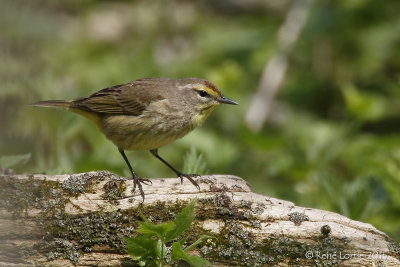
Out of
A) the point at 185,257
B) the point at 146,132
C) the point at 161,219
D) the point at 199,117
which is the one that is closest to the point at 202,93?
the point at 199,117

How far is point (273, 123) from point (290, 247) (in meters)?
5.62

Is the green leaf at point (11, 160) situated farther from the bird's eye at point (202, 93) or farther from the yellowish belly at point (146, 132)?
the bird's eye at point (202, 93)

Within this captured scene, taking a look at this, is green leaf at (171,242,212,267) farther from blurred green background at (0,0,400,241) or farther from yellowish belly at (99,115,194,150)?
yellowish belly at (99,115,194,150)

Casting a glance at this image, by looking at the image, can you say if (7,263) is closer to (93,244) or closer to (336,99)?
(93,244)

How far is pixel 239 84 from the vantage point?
795 centimetres

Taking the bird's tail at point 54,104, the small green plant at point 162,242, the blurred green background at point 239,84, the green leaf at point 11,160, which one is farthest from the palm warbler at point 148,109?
the small green plant at point 162,242

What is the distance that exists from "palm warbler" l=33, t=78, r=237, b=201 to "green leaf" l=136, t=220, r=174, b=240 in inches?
66.4

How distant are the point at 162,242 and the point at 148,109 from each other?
2139 mm

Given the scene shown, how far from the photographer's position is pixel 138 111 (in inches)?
207

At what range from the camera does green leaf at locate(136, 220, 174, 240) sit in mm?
3166

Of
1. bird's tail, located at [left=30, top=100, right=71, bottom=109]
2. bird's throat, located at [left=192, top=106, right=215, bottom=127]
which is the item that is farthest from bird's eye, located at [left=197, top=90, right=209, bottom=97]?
bird's tail, located at [left=30, top=100, right=71, bottom=109]

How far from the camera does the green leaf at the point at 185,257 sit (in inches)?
124

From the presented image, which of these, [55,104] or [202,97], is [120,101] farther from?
[202,97]

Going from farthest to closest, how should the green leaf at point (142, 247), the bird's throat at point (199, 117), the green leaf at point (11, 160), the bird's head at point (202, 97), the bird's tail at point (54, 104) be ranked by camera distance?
the bird's tail at point (54, 104), the bird's head at point (202, 97), the bird's throat at point (199, 117), the green leaf at point (11, 160), the green leaf at point (142, 247)
